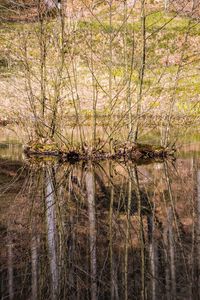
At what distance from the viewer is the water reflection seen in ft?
14.3

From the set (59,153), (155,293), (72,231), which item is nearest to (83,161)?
(59,153)

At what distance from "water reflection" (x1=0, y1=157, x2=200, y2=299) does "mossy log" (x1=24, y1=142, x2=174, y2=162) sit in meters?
3.98

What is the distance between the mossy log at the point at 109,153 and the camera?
14641 mm

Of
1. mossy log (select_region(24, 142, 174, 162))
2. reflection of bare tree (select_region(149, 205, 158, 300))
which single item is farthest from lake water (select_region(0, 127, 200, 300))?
mossy log (select_region(24, 142, 174, 162))

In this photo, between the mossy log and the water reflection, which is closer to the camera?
the water reflection

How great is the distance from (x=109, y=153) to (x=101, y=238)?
8.88 metres

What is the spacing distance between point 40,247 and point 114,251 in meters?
0.81

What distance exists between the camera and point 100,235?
5.99 metres

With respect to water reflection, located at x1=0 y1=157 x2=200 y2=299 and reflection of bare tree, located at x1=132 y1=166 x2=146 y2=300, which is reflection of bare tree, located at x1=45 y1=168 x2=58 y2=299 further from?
reflection of bare tree, located at x1=132 y1=166 x2=146 y2=300

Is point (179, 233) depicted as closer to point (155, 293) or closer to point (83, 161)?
point (155, 293)

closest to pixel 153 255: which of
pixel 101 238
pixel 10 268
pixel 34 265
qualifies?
pixel 101 238

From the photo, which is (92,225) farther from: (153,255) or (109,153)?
(109,153)

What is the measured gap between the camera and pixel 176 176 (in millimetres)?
10969

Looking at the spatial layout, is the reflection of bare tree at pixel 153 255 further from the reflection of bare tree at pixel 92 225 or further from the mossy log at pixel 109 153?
the mossy log at pixel 109 153
